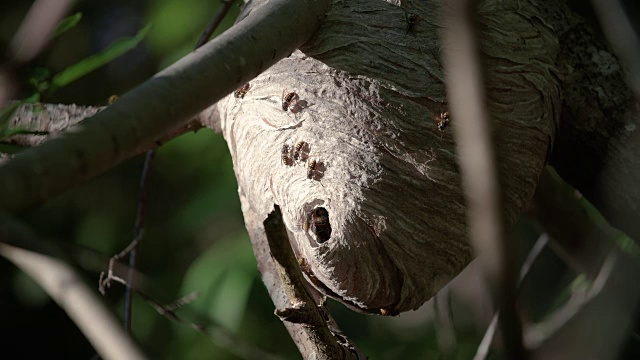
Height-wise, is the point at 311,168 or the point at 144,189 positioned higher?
the point at 311,168

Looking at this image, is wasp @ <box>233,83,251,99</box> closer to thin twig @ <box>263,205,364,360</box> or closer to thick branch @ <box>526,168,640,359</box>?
thin twig @ <box>263,205,364,360</box>

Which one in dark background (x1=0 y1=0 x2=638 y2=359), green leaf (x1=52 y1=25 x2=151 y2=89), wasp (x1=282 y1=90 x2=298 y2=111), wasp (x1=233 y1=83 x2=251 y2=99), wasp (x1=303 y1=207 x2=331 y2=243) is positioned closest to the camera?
wasp (x1=303 y1=207 x2=331 y2=243)

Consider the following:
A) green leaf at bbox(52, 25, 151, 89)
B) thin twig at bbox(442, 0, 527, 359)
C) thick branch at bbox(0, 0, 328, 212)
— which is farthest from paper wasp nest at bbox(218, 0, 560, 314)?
thin twig at bbox(442, 0, 527, 359)

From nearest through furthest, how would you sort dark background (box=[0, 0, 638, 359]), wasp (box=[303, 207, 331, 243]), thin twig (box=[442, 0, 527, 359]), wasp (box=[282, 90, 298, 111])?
thin twig (box=[442, 0, 527, 359])
wasp (box=[303, 207, 331, 243])
wasp (box=[282, 90, 298, 111])
dark background (box=[0, 0, 638, 359])

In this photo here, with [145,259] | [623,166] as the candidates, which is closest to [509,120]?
[623,166]

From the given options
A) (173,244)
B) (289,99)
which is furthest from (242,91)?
(173,244)

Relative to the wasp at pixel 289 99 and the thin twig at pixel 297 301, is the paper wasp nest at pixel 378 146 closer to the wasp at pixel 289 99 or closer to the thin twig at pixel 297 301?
the wasp at pixel 289 99

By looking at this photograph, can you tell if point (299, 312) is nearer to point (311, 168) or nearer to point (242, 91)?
point (311, 168)
